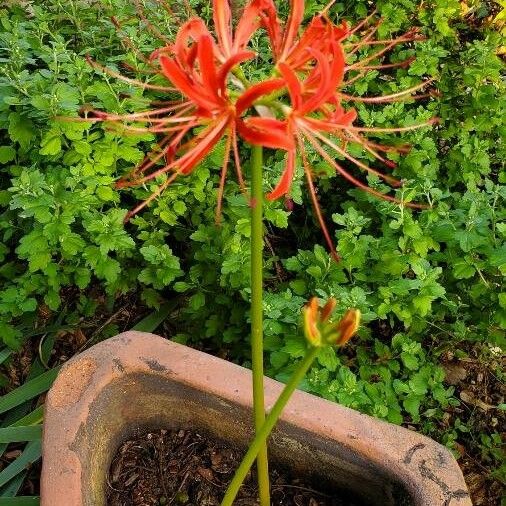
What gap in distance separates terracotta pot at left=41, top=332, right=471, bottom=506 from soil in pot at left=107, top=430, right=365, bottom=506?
0.04 metres

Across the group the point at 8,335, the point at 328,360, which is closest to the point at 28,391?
the point at 8,335

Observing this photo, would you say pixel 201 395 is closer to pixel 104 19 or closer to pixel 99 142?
pixel 99 142

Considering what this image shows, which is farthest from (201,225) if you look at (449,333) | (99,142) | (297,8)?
(297,8)

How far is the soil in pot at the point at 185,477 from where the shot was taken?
4.45ft

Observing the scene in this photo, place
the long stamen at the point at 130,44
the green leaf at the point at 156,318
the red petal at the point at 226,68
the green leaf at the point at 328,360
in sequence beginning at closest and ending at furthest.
A: the red petal at the point at 226,68, the long stamen at the point at 130,44, the green leaf at the point at 328,360, the green leaf at the point at 156,318

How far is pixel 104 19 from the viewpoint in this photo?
7.06 feet

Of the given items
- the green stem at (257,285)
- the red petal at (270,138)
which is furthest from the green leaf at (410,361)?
the red petal at (270,138)

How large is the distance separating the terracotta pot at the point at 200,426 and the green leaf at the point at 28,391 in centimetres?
53

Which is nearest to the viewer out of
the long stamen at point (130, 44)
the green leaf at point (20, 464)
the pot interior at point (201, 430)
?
the long stamen at point (130, 44)

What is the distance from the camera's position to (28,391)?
1.86 meters

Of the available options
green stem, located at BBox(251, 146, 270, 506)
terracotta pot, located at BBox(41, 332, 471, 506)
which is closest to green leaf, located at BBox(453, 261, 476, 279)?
terracotta pot, located at BBox(41, 332, 471, 506)

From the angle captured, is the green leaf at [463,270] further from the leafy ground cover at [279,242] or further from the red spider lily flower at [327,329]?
the red spider lily flower at [327,329]

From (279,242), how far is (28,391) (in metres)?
0.92

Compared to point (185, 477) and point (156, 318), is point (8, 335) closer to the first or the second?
point (156, 318)
